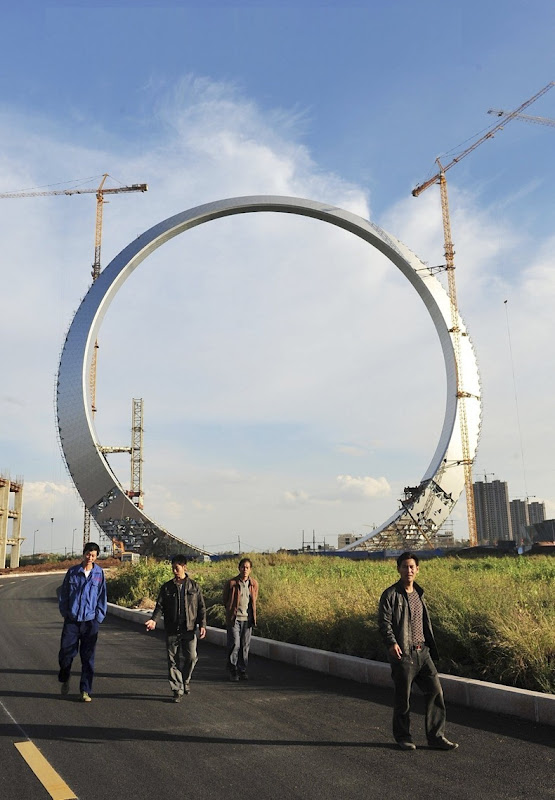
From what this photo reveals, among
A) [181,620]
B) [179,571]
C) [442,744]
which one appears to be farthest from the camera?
[179,571]

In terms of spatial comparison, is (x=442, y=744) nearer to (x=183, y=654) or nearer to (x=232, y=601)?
(x=183, y=654)

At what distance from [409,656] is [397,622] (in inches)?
10.9

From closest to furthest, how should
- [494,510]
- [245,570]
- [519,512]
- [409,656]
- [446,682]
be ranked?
1. [409,656]
2. [446,682]
3. [245,570]
4. [494,510]
5. [519,512]

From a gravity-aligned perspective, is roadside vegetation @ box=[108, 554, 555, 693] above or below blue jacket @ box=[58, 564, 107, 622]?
below

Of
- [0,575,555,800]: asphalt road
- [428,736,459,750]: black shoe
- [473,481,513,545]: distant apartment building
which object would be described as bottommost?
[0,575,555,800]: asphalt road

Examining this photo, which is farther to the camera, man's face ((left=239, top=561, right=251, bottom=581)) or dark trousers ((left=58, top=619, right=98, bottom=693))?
man's face ((left=239, top=561, right=251, bottom=581))

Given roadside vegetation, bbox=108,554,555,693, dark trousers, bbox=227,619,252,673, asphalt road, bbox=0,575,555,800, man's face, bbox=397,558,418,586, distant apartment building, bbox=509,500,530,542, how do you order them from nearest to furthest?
1. asphalt road, bbox=0,575,555,800
2. man's face, bbox=397,558,418,586
3. roadside vegetation, bbox=108,554,555,693
4. dark trousers, bbox=227,619,252,673
5. distant apartment building, bbox=509,500,530,542

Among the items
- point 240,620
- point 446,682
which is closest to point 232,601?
point 240,620

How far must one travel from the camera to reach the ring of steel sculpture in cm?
4725

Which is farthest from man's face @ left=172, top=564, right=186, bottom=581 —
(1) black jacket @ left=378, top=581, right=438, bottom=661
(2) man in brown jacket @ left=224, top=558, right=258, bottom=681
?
(1) black jacket @ left=378, top=581, right=438, bottom=661

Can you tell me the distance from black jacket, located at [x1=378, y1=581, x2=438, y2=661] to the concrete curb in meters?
1.28

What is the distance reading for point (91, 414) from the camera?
51312mm

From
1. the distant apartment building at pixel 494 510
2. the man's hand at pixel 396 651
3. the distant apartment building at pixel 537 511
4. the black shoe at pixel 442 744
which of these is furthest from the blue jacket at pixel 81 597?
the distant apartment building at pixel 537 511

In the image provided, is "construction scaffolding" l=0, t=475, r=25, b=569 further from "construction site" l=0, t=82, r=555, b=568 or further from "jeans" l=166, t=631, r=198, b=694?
"jeans" l=166, t=631, r=198, b=694
